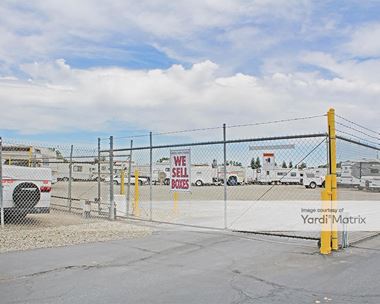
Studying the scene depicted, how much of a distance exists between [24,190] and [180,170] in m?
4.35

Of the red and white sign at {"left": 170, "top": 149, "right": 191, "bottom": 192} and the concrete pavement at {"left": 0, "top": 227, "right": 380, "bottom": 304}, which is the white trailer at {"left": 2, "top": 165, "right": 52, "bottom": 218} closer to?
the red and white sign at {"left": 170, "top": 149, "right": 191, "bottom": 192}

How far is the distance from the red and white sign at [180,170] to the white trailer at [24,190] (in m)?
3.61

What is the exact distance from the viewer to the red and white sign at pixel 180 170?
1211 centimetres

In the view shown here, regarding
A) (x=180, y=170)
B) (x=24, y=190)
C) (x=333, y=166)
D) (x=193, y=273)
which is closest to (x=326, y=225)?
(x=333, y=166)

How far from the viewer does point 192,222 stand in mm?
13070

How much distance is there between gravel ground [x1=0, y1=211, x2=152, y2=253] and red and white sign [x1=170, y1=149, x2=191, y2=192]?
142cm

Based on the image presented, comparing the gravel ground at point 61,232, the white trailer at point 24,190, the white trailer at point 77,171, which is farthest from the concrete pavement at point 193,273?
the white trailer at point 77,171

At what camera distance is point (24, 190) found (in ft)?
41.7

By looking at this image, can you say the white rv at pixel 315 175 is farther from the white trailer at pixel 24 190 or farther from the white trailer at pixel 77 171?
the white trailer at pixel 77 171

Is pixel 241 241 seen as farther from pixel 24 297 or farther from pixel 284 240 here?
pixel 24 297

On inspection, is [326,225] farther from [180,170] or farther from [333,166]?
[180,170]

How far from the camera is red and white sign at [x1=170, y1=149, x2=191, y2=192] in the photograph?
1211 centimetres

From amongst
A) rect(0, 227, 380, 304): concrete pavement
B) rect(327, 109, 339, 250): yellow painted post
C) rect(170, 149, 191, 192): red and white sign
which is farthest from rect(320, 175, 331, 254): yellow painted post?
rect(170, 149, 191, 192): red and white sign

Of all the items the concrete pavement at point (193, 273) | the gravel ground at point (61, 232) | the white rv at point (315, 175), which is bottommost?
the concrete pavement at point (193, 273)
